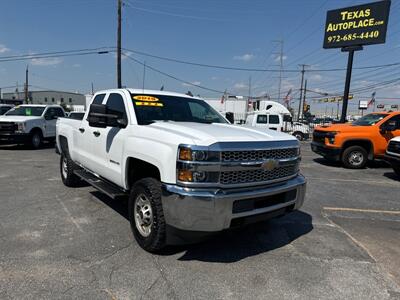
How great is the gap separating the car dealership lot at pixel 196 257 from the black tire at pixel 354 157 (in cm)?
489

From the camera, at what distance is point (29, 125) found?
13.1 metres

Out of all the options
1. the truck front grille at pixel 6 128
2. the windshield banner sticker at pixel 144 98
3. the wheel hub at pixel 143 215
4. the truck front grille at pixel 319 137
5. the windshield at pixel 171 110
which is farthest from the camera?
the truck front grille at pixel 6 128

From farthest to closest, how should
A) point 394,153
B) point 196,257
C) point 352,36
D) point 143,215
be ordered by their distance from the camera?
point 352,36 < point 394,153 < point 143,215 < point 196,257

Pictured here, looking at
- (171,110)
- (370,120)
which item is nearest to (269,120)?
(370,120)

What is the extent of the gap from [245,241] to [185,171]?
1.55 m

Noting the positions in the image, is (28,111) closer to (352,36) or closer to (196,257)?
(196,257)

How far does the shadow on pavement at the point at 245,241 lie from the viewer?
3.67m

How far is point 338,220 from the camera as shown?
5164mm

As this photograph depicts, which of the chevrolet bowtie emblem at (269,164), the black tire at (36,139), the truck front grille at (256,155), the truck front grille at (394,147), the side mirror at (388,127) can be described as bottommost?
the black tire at (36,139)

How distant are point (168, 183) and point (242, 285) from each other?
4.00 ft

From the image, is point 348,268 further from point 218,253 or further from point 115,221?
point 115,221

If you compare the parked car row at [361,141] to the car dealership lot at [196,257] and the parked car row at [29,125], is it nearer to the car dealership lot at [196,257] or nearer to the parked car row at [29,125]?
the car dealership lot at [196,257]

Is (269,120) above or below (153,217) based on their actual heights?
above

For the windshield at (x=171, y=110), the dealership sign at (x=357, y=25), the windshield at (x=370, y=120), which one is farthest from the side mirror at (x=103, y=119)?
the dealership sign at (x=357, y=25)
